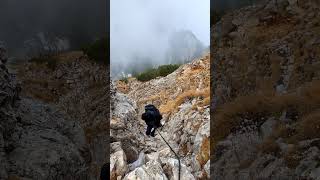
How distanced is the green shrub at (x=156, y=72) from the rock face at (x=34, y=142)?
1339 cm

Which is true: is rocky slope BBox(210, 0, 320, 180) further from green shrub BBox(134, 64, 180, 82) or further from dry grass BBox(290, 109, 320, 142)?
green shrub BBox(134, 64, 180, 82)

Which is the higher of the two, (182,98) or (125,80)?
(125,80)

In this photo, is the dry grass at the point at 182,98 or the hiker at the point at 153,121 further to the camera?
the dry grass at the point at 182,98

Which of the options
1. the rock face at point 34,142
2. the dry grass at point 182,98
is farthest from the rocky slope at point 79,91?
the dry grass at point 182,98

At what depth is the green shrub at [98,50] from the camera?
32.0 feet

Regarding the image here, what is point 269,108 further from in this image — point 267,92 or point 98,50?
point 98,50

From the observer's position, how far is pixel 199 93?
1556cm

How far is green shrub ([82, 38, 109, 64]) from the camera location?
→ 32.0 feet

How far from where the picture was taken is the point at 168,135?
13.9 meters

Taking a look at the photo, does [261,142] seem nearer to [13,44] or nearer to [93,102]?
[93,102]

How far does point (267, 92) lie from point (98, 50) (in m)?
3.62

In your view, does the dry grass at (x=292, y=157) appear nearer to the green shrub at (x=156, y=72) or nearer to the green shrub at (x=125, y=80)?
the green shrub at (x=156, y=72)

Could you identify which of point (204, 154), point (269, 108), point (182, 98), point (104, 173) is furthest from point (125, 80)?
point (104, 173)

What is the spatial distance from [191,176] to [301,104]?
146 inches
